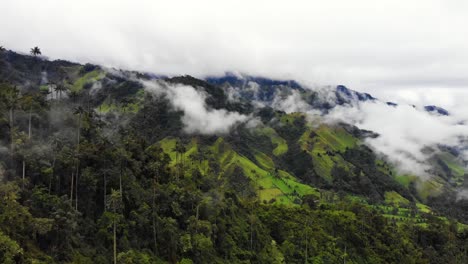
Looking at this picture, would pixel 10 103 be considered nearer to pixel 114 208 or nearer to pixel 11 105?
pixel 11 105

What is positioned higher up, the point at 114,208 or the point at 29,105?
the point at 29,105

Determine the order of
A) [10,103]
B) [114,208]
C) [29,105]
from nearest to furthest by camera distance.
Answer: [114,208] < [10,103] < [29,105]

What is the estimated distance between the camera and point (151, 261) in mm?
114125

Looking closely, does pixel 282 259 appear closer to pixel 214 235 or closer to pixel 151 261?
pixel 214 235

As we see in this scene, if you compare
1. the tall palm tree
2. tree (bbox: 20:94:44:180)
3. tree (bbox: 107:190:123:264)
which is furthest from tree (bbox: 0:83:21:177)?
tree (bbox: 107:190:123:264)

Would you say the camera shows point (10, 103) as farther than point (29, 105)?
No

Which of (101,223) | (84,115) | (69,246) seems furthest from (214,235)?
Answer: (84,115)

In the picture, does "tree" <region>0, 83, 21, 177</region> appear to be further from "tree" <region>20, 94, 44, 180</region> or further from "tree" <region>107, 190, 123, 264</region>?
"tree" <region>107, 190, 123, 264</region>

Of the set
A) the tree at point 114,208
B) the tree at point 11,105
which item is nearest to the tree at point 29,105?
the tree at point 11,105

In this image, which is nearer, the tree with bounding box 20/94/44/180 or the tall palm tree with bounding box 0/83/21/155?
the tall palm tree with bounding box 0/83/21/155

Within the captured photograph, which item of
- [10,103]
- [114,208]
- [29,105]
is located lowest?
[114,208]

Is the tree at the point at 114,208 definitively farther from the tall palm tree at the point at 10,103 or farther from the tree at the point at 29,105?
the tree at the point at 29,105

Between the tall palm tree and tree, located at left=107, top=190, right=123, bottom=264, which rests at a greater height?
the tall palm tree

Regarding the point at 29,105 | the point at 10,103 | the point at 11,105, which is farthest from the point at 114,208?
the point at 29,105
